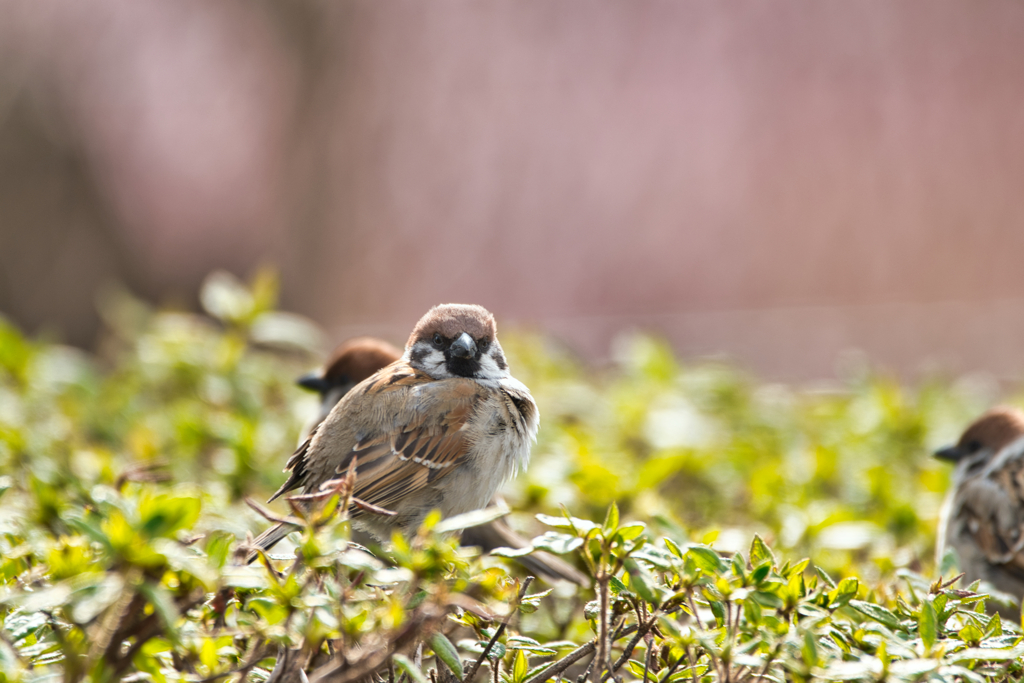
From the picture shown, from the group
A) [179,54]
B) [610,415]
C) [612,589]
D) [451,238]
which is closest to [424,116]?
[451,238]

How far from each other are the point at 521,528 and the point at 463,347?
0.66m

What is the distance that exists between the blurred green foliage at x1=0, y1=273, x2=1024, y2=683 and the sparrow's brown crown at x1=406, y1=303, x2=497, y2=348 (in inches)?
21.2

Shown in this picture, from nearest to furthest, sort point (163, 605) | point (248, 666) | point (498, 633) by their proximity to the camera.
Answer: point (163, 605), point (248, 666), point (498, 633)

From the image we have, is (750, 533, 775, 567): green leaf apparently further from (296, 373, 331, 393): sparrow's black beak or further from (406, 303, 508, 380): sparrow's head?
(296, 373, 331, 393): sparrow's black beak

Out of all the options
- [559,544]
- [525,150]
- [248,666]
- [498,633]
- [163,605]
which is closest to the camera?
[163,605]

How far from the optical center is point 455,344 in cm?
229

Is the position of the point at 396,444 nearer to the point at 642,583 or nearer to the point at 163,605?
the point at 642,583

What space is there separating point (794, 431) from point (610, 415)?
760 mm

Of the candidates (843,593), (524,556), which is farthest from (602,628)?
(524,556)

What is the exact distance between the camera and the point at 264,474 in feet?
8.86

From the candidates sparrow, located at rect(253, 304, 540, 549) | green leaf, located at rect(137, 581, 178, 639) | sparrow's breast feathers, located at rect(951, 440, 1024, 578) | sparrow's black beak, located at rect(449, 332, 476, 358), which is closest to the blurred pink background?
sparrow's breast feathers, located at rect(951, 440, 1024, 578)

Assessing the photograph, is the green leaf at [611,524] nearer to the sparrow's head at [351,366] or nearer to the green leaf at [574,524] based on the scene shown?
the green leaf at [574,524]

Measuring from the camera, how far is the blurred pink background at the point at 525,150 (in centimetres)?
721

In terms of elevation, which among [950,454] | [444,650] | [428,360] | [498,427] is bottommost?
[444,650]
